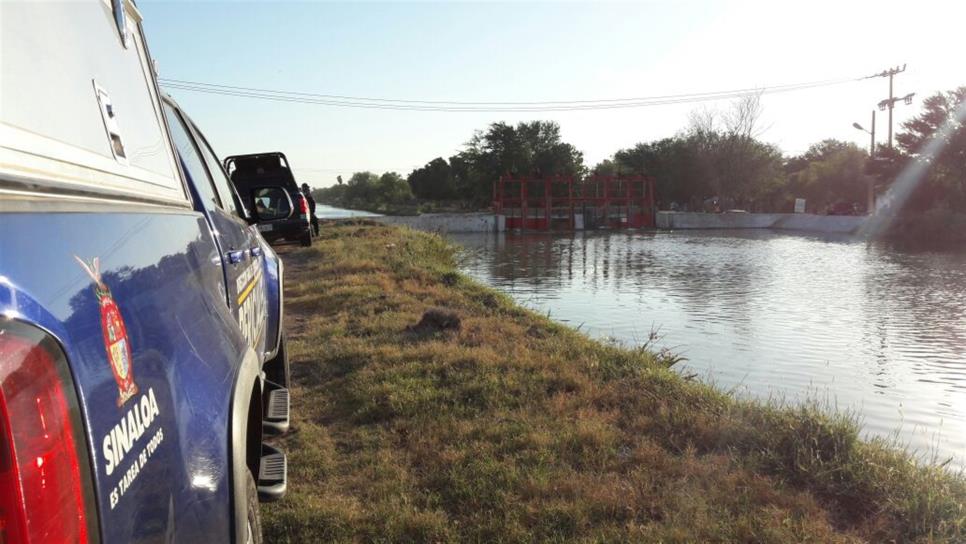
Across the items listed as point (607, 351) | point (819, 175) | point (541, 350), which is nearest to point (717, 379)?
point (607, 351)

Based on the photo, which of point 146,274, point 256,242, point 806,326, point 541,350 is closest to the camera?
point 146,274

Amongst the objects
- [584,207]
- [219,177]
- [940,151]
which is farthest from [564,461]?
[584,207]

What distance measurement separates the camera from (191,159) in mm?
3207

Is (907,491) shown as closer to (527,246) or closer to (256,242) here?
(256,242)

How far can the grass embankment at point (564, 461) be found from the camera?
349cm

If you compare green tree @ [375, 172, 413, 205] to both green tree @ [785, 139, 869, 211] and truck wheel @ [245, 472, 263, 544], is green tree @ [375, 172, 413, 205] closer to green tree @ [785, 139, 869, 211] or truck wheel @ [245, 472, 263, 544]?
green tree @ [785, 139, 869, 211]

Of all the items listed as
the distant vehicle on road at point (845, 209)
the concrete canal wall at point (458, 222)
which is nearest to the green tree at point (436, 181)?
the concrete canal wall at point (458, 222)

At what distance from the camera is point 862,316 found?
12523mm

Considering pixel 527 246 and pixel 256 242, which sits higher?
pixel 256 242

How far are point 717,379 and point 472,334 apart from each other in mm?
2882

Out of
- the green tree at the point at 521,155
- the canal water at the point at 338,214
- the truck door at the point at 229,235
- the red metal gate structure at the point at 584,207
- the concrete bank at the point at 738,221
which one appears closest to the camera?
the truck door at the point at 229,235

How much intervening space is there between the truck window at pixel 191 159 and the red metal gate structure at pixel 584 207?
151 ft

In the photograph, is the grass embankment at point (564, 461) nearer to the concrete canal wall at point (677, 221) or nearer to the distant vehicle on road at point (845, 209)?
the concrete canal wall at point (677, 221)

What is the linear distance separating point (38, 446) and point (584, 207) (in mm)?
52814
